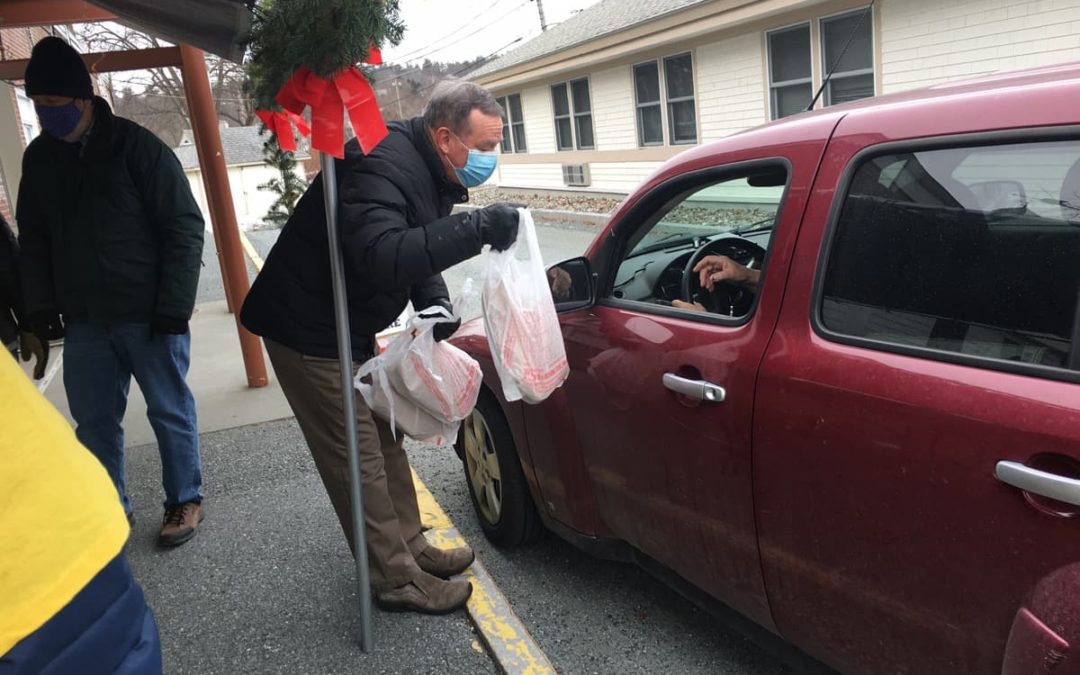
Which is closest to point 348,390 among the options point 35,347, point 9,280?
point 35,347

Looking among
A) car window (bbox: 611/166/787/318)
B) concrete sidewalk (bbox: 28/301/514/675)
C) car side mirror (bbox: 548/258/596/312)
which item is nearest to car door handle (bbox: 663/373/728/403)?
car window (bbox: 611/166/787/318)

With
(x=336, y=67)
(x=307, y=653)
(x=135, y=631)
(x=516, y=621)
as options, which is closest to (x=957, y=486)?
(x=135, y=631)

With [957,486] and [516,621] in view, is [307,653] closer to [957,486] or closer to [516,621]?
[516,621]

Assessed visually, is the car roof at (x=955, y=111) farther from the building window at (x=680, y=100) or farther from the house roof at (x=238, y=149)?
the house roof at (x=238, y=149)

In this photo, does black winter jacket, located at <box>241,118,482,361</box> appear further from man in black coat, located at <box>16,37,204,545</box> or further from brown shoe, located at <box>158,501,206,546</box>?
brown shoe, located at <box>158,501,206,546</box>

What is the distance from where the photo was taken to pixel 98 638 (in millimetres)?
1247

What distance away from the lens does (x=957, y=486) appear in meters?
1.60

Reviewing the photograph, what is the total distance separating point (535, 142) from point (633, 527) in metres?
19.9

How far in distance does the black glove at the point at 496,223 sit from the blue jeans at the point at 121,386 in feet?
6.02

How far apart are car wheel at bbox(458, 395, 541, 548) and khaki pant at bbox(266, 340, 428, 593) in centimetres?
48

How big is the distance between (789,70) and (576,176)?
745 centimetres

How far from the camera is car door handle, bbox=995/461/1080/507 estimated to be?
141 cm

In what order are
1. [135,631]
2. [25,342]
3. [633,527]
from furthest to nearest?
[25,342] → [633,527] → [135,631]

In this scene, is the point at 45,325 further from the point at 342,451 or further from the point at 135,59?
the point at 135,59
